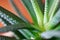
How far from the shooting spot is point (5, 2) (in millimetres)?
778

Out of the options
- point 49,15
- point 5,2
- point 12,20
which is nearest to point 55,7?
point 49,15

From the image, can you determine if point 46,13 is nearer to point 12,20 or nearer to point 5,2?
point 12,20

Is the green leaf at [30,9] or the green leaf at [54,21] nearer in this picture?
the green leaf at [54,21]

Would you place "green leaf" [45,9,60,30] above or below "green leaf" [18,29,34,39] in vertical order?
above

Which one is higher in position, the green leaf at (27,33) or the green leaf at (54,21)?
the green leaf at (54,21)

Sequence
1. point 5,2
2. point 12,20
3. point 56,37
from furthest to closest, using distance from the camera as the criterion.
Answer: point 5,2, point 12,20, point 56,37

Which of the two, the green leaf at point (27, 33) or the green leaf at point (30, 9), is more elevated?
the green leaf at point (30, 9)

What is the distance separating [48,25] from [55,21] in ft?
Answer: 0.18

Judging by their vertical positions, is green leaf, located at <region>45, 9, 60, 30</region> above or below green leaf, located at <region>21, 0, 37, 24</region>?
below

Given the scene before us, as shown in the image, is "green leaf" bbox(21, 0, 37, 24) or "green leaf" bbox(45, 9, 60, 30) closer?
"green leaf" bbox(45, 9, 60, 30)

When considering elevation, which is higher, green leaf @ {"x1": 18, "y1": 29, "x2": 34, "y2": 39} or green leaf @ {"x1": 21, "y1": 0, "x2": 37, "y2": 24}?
green leaf @ {"x1": 21, "y1": 0, "x2": 37, "y2": 24}

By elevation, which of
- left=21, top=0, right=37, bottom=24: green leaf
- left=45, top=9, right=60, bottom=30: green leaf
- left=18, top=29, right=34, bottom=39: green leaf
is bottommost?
left=18, top=29, right=34, bottom=39: green leaf

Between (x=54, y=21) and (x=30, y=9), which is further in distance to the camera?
(x=30, y=9)

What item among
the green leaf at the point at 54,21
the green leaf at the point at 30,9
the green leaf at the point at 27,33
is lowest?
the green leaf at the point at 27,33
